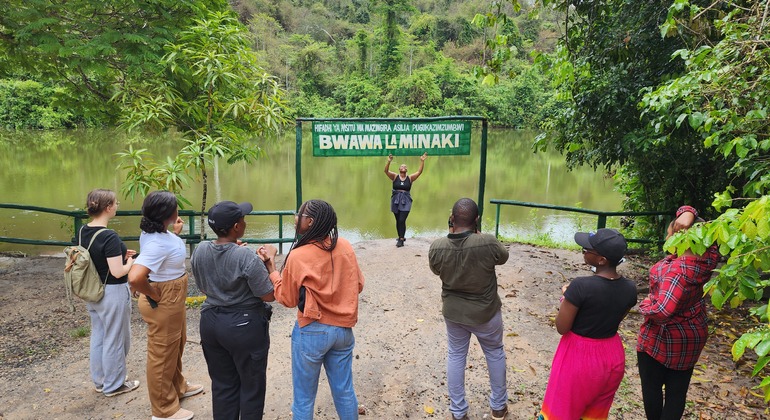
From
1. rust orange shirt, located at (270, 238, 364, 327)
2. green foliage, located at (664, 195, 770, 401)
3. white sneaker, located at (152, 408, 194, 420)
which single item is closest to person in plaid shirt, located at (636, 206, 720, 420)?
green foliage, located at (664, 195, 770, 401)

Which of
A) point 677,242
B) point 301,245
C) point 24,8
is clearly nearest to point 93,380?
point 301,245

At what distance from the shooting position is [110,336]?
3.23 m

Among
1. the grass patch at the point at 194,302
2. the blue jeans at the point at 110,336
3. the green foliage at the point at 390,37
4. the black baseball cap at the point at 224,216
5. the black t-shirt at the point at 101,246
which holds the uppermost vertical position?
the green foliage at the point at 390,37

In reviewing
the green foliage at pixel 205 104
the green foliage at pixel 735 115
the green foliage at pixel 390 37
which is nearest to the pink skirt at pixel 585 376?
the green foliage at pixel 735 115

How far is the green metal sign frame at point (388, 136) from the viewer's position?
206 inches

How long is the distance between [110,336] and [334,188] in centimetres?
1391

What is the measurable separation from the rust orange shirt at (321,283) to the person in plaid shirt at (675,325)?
155 cm

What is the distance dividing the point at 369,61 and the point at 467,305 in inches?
1666

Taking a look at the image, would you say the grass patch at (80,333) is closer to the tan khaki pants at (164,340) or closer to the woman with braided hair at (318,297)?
the tan khaki pants at (164,340)

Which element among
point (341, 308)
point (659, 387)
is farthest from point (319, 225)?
point (659, 387)

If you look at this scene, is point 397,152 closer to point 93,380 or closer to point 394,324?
point 394,324

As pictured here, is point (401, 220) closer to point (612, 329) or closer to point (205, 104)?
point (205, 104)

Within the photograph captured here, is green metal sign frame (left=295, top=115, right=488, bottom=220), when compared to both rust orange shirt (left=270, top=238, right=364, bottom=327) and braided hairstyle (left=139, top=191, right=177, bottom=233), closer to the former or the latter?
braided hairstyle (left=139, top=191, right=177, bottom=233)

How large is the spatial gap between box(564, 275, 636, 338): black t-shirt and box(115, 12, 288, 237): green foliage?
3304 mm
